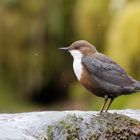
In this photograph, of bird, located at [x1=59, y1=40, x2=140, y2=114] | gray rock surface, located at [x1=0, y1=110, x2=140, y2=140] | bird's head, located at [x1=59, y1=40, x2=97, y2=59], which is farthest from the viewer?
bird's head, located at [x1=59, y1=40, x2=97, y2=59]

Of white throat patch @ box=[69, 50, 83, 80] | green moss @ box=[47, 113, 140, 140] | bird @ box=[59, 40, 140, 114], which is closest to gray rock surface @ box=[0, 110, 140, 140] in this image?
green moss @ box=[47, 113, 140, 140]

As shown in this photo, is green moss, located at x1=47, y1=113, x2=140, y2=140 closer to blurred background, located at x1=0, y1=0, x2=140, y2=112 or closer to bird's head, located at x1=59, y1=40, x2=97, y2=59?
bird's head, located at x1=59, y1=40, x2=97, y2=59

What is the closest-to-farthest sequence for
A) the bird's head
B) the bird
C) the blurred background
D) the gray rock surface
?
the gray rock surface → the bird → the bird's head → the blurred background

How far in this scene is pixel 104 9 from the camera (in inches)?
524

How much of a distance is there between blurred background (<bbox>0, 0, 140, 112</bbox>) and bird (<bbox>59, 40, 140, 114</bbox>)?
20.2 ft

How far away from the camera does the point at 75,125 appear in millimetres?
6246

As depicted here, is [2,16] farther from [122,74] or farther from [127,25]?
[122,74]

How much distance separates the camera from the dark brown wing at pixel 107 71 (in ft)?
22.4

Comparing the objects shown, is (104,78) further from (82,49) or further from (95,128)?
(95,128)

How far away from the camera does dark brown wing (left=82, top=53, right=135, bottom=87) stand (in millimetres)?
6832

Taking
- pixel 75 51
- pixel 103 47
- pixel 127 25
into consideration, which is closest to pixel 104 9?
pixel 103 47

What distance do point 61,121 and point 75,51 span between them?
118 centimetres

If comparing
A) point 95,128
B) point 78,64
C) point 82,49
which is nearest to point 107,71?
point 78,64

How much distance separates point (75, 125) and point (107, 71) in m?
0.82
